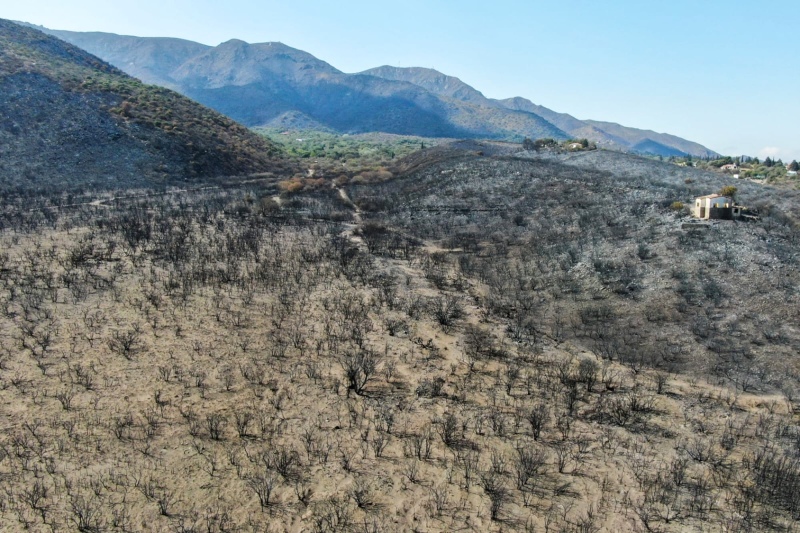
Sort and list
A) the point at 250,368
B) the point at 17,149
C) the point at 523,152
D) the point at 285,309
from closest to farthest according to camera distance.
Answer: the point at 250,368 → the point at 285,309 → the point at 17,149 → the point at 523,152

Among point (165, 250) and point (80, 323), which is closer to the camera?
point (80, 323)

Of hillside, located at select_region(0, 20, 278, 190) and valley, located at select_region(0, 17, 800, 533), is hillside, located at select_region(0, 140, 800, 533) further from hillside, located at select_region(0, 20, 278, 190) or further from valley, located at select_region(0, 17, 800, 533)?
hillside, located at select_region(0, 20, 278, 190)

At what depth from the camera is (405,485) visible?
762 cm

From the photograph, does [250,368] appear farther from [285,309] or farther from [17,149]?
[17,149]

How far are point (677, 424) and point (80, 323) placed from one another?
50.9 ft

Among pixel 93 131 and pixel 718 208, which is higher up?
pixel 93 131

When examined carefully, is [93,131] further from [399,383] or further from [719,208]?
[719,208]

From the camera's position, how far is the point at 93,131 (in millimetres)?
55375

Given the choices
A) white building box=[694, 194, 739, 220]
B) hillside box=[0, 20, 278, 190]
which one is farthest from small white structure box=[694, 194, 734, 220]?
hillside box=[0, 20, 278, 190]

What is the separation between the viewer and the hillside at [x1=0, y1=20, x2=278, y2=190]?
47969mm

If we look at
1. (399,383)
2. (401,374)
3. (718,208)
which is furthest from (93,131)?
(718,208)

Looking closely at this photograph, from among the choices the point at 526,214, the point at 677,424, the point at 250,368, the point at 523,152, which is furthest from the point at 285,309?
the point at 523,152

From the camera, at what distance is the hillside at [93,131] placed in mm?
47969

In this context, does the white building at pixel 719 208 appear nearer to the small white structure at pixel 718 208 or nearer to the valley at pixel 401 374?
the small white structure at pixel 718 208
